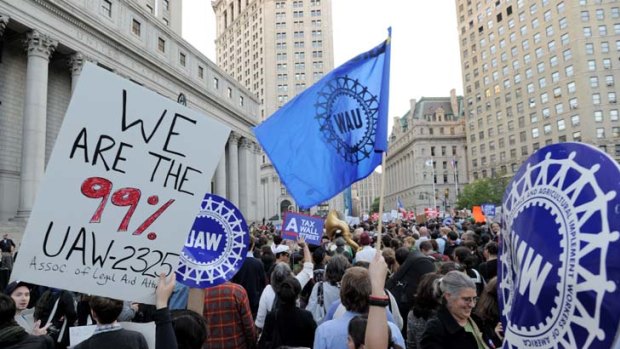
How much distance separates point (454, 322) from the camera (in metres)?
2.81

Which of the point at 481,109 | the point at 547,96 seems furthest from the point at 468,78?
the point at 547,96

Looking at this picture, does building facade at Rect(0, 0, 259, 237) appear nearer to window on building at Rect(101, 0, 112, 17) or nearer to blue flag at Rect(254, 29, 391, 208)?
window on building at Rect(101, 0, 112, 17)

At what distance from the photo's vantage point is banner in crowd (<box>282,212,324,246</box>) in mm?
9291

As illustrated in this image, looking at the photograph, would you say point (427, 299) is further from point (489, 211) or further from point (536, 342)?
point (489, 211)

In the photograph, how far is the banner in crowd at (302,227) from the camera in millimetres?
9291

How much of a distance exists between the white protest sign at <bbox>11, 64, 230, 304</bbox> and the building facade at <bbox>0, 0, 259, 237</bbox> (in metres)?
19.8

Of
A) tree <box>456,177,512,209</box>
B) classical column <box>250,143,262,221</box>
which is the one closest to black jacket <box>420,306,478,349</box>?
classical column <box>250,143,262,221</box>

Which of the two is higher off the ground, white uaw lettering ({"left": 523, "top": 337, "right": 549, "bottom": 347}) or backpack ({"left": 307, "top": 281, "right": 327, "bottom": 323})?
white uaw lettering ({"left": 523, "top": 337, "right": 549, "bottom": 347})

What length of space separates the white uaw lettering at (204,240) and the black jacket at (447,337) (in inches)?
85.1

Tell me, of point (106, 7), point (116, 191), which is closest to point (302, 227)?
point (116, 191)

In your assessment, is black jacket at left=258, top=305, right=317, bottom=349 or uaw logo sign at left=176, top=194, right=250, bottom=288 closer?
uaw logo sign at left=176, top=194, right=250, bottom=288

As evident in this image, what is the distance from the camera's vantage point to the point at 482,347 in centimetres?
283

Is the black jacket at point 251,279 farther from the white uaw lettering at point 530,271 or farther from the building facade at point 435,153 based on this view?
the building facade at point 435,153

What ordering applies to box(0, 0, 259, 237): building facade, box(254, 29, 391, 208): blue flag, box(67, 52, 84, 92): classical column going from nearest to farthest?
box(254, 29, 391, 208): blue flag
box(0, 0, 259, 237): building facade
box(67, 52, 84, 92): classical column
